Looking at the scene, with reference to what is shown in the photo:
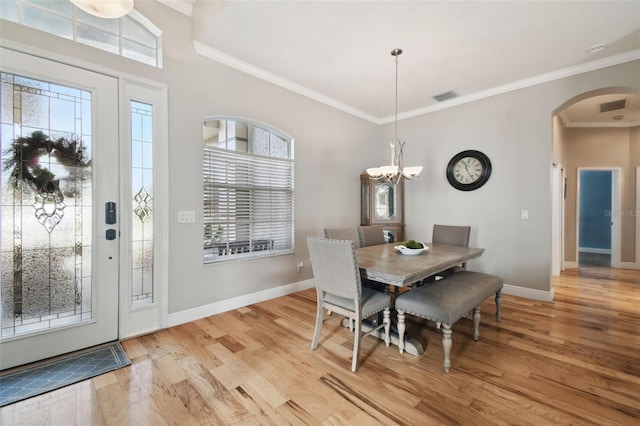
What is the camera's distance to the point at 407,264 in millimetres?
2193

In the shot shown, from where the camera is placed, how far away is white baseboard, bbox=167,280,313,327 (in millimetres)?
A: 2754

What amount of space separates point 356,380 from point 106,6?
2.65 meters

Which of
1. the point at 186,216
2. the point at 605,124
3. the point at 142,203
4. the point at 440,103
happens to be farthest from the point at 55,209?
the point at 605,124

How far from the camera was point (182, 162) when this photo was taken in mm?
2758

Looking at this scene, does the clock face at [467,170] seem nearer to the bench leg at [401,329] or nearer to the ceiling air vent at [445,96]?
the ceiling air vent at [445,96]

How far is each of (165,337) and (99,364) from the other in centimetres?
50

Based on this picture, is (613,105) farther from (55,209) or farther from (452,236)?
(55,209)

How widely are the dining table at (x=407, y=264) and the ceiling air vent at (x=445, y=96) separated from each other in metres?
2.39

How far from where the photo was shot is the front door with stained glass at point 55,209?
196 centimetres

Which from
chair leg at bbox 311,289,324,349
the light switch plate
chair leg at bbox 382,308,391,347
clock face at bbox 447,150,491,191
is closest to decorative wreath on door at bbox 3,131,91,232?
the light switch plate

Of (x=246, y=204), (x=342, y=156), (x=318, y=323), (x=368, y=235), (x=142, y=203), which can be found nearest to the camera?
(x=318, y=323)

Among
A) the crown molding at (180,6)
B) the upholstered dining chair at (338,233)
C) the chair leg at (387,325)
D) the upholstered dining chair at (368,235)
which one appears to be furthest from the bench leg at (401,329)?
the crown molding at (180,6)

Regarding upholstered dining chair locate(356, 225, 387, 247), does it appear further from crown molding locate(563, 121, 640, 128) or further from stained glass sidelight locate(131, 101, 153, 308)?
crown molding locate(563, 121, 640, 128)

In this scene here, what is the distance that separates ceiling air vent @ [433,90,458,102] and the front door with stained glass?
3998mm
